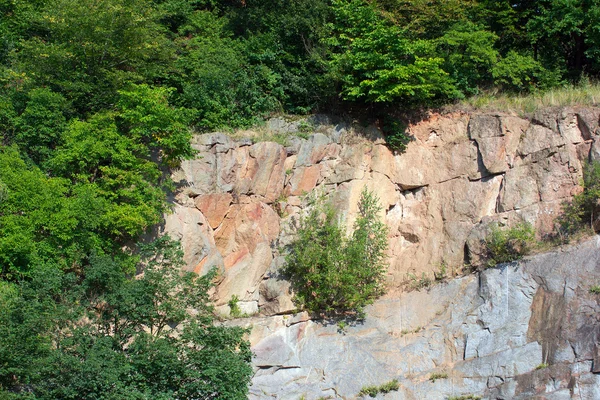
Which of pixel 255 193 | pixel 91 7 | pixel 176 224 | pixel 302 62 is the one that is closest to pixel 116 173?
pixel 176 224

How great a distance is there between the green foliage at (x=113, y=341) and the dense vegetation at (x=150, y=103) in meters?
0.04

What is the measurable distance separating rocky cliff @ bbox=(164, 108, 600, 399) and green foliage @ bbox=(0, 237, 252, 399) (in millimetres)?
2463

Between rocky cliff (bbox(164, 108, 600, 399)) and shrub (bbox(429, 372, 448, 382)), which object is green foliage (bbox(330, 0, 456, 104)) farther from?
shrub (bbox(429, 372, 448, 382))

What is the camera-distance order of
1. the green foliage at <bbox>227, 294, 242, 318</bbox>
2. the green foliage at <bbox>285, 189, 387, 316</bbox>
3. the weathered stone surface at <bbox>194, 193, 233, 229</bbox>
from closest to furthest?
the green foliage at <bbox>285, 189, 387, 316</bbox> < the green foliage at <bbox>227, 294, 242, 318</bbox> < the weathered stone surface at <bbox>194, 193, 233, 229</bbox>

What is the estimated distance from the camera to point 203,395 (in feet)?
46.2

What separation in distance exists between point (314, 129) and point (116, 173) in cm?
585

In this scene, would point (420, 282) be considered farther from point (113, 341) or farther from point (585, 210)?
point (113, 341)

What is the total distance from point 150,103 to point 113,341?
6.46 m

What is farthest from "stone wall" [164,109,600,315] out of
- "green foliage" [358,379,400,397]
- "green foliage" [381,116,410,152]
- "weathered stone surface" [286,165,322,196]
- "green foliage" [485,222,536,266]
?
"green foliage" [358,379,400,397]

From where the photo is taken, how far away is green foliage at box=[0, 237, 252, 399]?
522 inches

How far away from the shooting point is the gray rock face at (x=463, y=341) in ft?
50.6

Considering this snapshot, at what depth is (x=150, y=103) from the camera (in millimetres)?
18125

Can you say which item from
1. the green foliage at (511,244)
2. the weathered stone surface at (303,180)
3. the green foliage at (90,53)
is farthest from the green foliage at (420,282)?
the green foliage at (90,53)

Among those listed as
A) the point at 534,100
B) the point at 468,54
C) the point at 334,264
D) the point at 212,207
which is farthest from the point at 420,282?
the point at 468,54
